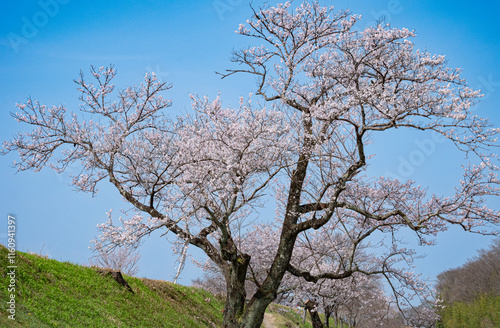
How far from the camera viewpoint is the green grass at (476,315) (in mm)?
31489

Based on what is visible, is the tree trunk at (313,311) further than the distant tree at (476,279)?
No

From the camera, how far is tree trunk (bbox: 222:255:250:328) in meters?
11.8

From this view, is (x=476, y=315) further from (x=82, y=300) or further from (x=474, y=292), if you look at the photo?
(x=82, y=300)

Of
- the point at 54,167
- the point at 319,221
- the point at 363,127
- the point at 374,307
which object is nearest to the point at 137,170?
the point at 54,167

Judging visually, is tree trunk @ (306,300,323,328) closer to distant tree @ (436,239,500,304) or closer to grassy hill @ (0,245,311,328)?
grassy hill @ (0,245,311,328)

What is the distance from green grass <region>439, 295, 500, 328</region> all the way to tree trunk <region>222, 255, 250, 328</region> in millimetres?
28232

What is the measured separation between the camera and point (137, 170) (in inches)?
531

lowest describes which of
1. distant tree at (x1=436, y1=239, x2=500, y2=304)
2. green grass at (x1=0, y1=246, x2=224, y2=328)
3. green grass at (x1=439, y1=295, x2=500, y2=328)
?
green grass at (x1=0, y1=246, x2=224, y2=328)

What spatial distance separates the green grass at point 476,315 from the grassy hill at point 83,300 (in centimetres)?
2578

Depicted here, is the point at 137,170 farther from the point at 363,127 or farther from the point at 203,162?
the point at 363,127

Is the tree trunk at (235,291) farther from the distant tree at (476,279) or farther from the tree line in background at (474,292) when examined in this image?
the distant tree at (476,279)
